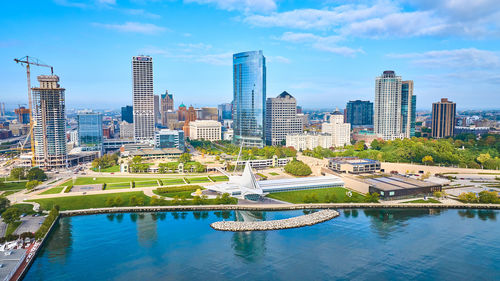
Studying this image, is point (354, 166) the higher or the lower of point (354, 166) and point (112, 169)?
the higher

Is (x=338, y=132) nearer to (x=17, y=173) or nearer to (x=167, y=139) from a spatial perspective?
(x=167, y=139)

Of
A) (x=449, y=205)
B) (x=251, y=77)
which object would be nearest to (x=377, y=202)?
(x=449, y=205)

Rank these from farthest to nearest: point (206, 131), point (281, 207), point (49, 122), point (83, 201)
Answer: point (206, 131) → point (49, 122) → point (83, 201) → point (281, 207)

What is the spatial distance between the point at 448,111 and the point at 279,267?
118 m

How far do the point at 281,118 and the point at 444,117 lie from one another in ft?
197

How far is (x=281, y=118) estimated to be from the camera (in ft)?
363

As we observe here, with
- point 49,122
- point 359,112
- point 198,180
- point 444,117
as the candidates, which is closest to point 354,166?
point 198,180

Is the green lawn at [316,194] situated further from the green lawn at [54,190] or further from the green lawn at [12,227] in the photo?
the green lawn at [54,190]

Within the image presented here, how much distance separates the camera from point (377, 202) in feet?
159

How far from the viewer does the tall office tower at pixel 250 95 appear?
326 ft

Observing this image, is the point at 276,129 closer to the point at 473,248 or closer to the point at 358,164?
the point at 358,164

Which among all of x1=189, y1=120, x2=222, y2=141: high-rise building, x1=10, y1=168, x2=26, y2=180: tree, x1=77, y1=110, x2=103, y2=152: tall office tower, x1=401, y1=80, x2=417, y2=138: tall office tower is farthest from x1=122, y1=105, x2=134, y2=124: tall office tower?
x1=401, y1=80, x2=417, y2=138: tall office tower

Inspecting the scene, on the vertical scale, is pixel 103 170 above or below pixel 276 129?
below

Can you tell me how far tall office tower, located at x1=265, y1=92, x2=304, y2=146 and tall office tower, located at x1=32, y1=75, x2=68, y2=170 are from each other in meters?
57.1
